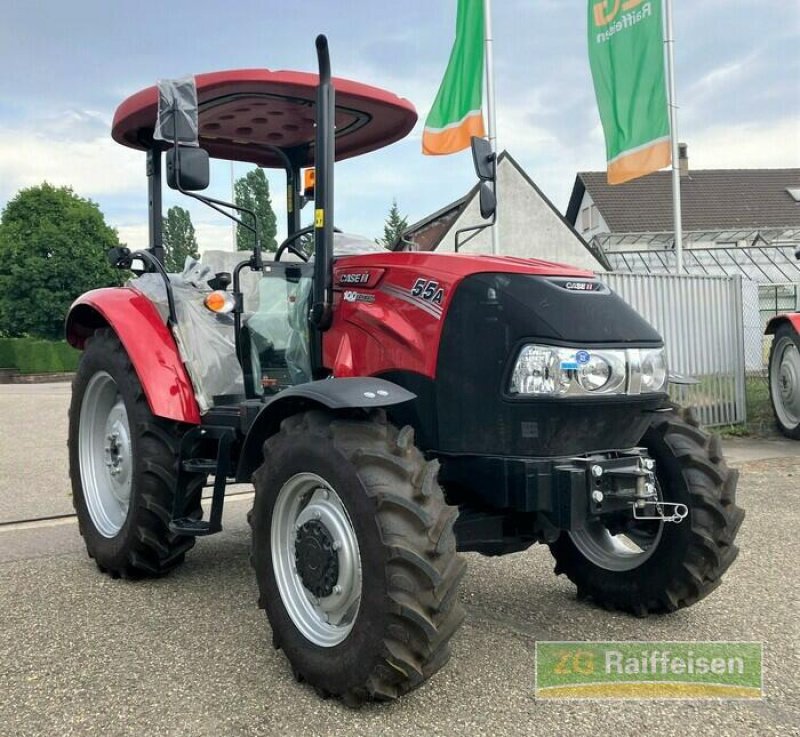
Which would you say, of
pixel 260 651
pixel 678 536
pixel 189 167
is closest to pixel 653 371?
pixel 678 536

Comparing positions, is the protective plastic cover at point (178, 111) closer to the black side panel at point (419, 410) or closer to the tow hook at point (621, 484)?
the black side panel at point (419, 410)

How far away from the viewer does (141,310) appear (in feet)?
15.0

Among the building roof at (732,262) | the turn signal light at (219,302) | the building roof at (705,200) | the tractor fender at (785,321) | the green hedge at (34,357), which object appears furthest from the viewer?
the green hedge at (34,357)

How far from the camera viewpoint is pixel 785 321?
1003cm

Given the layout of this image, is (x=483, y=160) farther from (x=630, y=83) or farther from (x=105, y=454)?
(x=630, y=83)

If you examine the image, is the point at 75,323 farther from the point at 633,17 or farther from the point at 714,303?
the point at 633,17

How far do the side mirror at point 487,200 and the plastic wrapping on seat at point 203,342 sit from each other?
4.79ft

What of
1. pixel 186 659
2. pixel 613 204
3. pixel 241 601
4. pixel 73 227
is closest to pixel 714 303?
pixel 241 601

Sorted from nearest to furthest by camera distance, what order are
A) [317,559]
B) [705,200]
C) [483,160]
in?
[317,559] < [483,160] < [705,200]

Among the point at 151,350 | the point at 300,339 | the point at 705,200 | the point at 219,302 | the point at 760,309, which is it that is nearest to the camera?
the point at 300,339

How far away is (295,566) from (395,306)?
1.09 meters

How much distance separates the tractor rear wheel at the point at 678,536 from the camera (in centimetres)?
360

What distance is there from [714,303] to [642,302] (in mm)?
1288

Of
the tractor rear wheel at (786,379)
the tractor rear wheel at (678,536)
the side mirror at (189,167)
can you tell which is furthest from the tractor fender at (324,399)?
the tractor rear wheel at (786,379)
